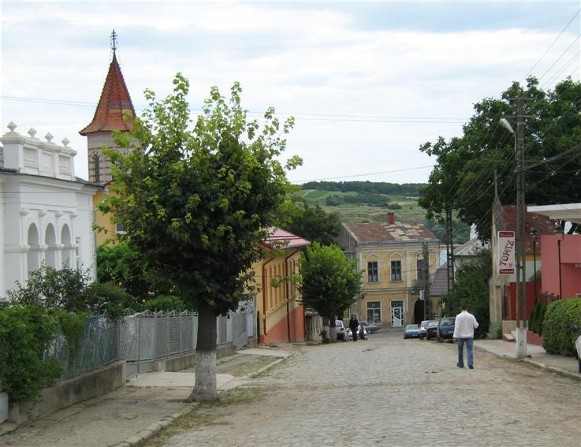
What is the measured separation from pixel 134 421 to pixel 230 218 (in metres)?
4.01

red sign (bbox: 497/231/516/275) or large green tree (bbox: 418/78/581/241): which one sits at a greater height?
large green tree (bbox: 418/78/581/241)

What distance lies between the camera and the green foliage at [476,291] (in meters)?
55.1

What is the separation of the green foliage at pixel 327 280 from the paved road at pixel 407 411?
34.6 m

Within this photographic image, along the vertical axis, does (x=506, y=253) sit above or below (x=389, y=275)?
above

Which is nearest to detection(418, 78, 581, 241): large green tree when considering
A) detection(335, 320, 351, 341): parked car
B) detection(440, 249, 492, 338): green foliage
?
detection(440, 249, 492, 338): green foliage

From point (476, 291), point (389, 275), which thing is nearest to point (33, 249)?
point (476, 291)

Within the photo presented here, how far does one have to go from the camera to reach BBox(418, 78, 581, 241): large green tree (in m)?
51.1

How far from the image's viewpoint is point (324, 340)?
6088 centimetres

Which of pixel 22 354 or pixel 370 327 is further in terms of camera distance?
pixel 370 327

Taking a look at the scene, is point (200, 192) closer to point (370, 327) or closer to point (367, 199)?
point (370, 327)

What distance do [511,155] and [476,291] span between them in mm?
9128

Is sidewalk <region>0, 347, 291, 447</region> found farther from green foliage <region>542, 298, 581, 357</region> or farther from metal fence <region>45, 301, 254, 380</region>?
green foliage <region>542, 298, 581, 357</region>

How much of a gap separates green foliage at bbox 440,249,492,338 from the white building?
26.6m

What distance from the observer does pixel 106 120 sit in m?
55.6
